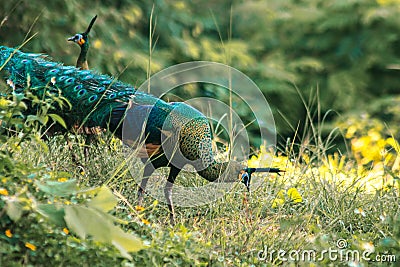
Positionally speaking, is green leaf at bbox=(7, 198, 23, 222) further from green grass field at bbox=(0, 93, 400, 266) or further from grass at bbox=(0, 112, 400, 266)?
grass at bbox=(0, 112, 400, 266)

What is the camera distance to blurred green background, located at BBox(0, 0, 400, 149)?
689 cm

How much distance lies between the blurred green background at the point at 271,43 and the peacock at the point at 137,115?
8.62 ft

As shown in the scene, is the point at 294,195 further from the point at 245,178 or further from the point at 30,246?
the point at 30,246

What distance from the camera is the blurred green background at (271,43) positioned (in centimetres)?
689

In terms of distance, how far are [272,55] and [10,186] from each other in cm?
719

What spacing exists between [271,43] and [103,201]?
7604 millimetres

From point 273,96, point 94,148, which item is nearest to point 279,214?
point 94,148

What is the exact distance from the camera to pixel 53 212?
2734mm

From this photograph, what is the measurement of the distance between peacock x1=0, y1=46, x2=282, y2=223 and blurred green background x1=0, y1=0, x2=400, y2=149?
2.63 meters

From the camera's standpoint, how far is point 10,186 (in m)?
2.85

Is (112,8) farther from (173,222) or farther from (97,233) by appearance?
(97,233)

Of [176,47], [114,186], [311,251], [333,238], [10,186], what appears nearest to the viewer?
[10,186]

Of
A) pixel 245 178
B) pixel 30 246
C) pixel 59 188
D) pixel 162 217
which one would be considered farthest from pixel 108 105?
pixel 30 246

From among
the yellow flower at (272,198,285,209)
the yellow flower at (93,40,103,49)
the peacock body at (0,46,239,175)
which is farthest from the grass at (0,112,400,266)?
the yellow flower at (93,40,103,49)
